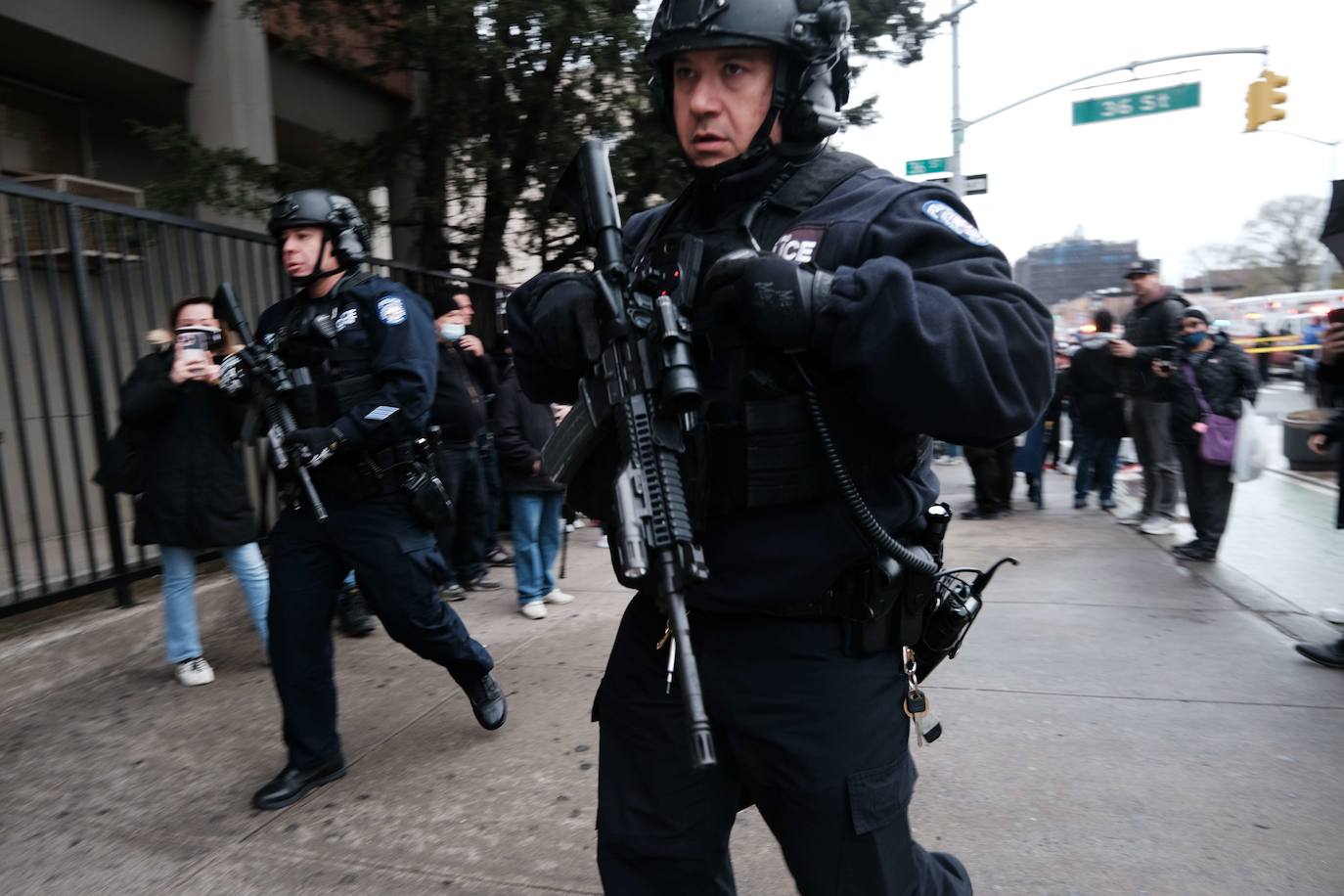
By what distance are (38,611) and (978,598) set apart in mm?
4775

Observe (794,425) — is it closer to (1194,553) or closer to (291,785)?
(291,785)

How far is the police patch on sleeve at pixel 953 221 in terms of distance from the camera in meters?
1.59

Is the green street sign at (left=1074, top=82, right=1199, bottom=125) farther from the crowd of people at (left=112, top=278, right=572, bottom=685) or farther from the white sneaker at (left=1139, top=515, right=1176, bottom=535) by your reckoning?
the crowd of people at (left=112, top=278, right=572, bottom=685)

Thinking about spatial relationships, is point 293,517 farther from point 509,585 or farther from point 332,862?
point 509,585

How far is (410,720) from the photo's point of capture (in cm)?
386

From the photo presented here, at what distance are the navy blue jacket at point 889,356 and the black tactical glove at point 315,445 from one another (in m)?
1.57

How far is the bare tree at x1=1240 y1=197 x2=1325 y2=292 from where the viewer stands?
51.0 m

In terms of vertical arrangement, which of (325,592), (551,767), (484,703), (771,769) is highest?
(771,769)

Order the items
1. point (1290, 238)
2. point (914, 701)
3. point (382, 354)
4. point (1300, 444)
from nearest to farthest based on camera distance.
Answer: point (914, 701) → point (382, 354) → point (1300, 444) → point (1290, 238)

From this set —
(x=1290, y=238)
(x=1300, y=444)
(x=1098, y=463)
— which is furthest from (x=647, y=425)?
(x=1290, y=238)

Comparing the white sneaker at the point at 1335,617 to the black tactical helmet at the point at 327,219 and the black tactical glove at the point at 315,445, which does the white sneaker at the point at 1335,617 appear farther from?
the black tactical helmet at the point at 327,219

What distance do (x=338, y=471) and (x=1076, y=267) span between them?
22.6m

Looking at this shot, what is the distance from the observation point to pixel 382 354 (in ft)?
10.8

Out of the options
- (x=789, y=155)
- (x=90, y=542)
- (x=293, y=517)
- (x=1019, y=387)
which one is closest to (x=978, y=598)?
(x=1019, y=387)
